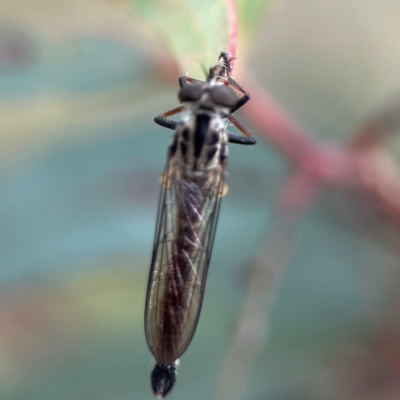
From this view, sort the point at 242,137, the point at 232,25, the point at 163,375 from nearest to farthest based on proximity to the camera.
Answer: the point at 232,25 < the point at 163,375 < the point at 242,137

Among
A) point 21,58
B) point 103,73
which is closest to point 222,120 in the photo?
point 103,73

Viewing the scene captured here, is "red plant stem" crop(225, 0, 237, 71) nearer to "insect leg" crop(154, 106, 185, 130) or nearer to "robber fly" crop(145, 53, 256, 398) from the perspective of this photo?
"robber fly" crop(145, 53, 256, 398)

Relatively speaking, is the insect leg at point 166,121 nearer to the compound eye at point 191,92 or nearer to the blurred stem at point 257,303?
the compound eye at point 191,92

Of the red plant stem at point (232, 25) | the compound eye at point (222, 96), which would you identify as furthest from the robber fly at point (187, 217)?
the red plant stem at point (232, 25)

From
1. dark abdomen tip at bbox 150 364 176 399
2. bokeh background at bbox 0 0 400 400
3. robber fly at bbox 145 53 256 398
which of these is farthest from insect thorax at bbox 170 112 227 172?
dark abdomen tip at bbox 150 364 176 399

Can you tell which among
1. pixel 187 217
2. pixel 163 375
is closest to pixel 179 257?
pixel 187 217

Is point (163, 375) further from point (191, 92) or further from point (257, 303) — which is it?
point (191, 92)
